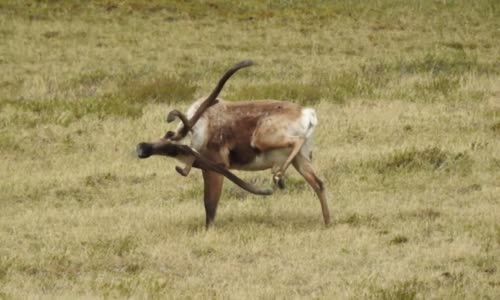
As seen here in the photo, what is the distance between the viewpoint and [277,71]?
2355 centimetres

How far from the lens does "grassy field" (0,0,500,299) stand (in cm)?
1030

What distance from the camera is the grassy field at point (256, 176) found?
1030 cm

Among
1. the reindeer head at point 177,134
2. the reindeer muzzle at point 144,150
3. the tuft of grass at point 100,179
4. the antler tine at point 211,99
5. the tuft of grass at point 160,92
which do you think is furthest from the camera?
the tuft of grass at point 160,92

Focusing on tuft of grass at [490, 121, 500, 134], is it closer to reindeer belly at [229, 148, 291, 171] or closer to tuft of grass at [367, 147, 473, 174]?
tuft of grass at [367, 147, 473, 174]

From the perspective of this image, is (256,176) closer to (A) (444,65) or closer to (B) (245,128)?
(B) (245,128)

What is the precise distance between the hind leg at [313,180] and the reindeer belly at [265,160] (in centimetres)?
23

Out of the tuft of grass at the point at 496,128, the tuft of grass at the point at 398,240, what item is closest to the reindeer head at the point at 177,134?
the tuft of grass at the point at 398,240

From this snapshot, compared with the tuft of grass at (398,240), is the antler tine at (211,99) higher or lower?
higher

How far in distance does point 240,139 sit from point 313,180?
0.83 m

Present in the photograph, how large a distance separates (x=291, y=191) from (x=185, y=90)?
21.1 feet

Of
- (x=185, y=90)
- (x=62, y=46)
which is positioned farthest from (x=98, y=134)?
(x=62, y=46)

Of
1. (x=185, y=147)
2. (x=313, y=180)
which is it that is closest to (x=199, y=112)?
(x=185, y=147)

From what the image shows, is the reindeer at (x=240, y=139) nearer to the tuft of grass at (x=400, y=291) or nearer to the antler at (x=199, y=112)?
the antler at (x=199, y=112)

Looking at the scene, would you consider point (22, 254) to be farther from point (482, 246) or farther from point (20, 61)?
point (20, 61)
